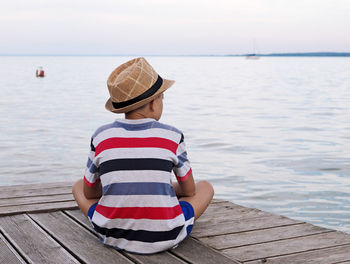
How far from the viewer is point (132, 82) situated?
2969 millimetres

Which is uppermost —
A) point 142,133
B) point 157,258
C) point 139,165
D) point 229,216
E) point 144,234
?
point 142,133

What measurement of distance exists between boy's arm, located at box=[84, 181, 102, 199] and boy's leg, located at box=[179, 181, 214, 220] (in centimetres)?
50

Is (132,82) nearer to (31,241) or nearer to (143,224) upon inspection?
(143,224)

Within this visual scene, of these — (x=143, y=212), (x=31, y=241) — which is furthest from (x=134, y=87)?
(x=31, y=241)

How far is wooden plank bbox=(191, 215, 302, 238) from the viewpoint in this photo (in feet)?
11.8

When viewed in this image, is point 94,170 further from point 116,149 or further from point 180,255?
point 180,255

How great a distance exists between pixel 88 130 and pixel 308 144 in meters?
5.68

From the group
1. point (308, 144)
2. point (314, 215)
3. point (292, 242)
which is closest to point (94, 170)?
point (292, 242)

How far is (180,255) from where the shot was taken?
3.09m

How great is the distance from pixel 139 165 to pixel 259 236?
3.48ft

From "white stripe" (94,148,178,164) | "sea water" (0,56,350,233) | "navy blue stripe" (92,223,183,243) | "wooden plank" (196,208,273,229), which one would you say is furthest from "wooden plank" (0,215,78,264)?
"sea water" (0,56,350,233)

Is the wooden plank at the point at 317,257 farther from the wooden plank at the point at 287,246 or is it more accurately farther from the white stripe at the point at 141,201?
the white stripe at the point at 141,201

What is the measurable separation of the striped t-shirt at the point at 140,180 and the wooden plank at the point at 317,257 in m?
0.57

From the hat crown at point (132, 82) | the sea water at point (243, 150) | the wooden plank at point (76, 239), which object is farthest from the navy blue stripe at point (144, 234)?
the sea water at point (243, 150)
